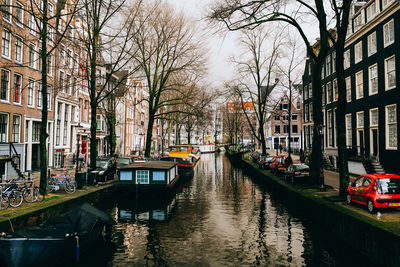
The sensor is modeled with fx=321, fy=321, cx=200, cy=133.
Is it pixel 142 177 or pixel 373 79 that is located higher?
pixel 373 79

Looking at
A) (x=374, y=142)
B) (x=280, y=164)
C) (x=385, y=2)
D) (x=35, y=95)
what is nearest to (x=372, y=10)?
(x=385, y=2)

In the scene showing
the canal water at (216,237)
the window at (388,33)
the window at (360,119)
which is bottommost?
the canal water at (216,237)

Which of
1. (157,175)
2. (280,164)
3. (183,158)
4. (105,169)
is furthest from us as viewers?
(183,158)

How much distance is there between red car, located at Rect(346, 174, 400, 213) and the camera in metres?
11.4

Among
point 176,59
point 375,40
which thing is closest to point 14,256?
point 176,59

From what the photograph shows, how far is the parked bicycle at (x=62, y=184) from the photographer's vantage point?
1683 centimetres

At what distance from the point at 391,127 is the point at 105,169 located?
21.0 metres

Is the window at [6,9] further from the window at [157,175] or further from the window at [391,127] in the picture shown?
the window at [391,127]

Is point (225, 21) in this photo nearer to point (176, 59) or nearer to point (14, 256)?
point (14, 256)

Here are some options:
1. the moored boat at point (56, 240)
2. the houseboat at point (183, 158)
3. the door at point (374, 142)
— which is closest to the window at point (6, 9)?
the moored boat at point (56, 240)

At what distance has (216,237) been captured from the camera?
39.3ft

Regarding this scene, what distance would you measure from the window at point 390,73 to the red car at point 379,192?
14119 mm

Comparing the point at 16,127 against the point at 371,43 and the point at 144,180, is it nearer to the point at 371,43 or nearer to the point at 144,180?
the point at 144,180

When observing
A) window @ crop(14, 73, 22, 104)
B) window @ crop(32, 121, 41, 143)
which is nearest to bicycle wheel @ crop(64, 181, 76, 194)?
window @ crop(14, 73, 22, 104)
